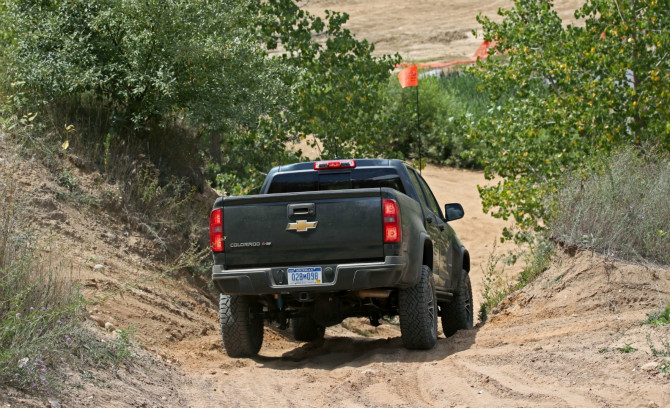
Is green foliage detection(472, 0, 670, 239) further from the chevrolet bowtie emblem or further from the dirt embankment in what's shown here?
the chevrolet bowtie emblem

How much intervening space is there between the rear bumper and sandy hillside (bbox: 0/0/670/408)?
0.71 meters

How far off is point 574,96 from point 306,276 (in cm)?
728

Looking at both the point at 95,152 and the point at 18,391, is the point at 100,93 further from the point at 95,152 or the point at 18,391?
the point at 18,391

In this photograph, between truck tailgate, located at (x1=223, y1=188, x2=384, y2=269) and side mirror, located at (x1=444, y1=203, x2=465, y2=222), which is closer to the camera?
truck tailgate, located at (x1=223, y1=188, x2=384, y2=269)

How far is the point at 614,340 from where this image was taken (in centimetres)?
811

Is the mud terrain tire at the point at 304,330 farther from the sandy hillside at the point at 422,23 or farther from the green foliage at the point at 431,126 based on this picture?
the sandy hillside at the point at 422,23

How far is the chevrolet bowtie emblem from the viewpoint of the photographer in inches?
331

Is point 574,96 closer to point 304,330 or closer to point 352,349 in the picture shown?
point 304,330

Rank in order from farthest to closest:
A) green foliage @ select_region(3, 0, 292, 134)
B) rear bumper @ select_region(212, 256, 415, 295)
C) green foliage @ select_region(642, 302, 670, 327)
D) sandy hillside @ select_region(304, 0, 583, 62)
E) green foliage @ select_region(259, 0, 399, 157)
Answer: sandy hillside @ select_region(304, 0, 583, 62) → green foliage @ select_region(259, 0, 399, 157) → green foliage @ select_region(3, 0, 292, 134) → rear bumper @ select_region(212, 256, 415, 295) → green foliage @ select_region(642, 302, 670, 327)

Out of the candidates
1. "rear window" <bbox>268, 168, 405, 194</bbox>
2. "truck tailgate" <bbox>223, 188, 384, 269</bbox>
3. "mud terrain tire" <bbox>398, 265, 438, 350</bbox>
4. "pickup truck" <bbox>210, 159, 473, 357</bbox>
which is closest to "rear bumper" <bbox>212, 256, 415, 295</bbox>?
"pickup truck" <bbox>210, 159, 473, 357</bbox>

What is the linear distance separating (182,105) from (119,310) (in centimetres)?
427

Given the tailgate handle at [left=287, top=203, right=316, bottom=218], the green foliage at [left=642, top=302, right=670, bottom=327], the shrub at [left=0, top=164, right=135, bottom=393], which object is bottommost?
the green foliage at [left=642, top=302, right=670, bottom=327]

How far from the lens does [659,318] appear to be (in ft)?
27.6

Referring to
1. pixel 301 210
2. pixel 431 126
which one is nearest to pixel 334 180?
pixel 301 210
